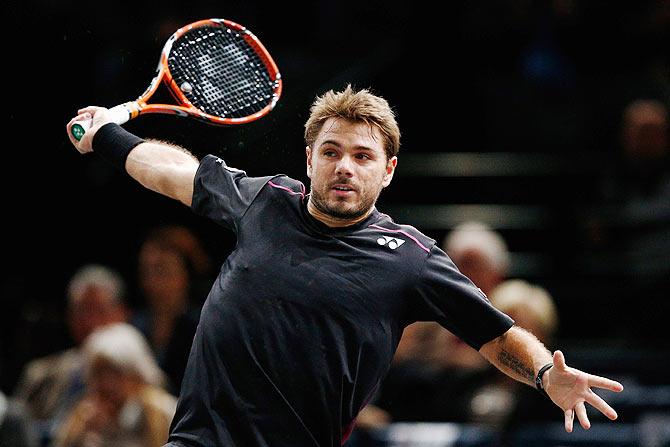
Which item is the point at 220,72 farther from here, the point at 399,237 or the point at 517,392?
the point at 517,392

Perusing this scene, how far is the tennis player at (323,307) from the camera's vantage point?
460cm

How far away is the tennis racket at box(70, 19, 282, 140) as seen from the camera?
5609mm

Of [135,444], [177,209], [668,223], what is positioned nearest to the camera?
[135,444]

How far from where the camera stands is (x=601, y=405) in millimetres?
4586

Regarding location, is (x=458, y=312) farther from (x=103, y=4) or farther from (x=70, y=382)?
(x=103, y=4)

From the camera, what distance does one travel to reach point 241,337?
4629mm

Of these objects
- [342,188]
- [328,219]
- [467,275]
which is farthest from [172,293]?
[342,188]

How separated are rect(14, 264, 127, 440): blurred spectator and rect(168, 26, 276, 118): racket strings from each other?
306 centimetres

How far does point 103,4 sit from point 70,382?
410 cm

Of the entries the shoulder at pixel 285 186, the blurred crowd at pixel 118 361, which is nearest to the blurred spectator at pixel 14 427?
the blurred crowd at pixel 118 361

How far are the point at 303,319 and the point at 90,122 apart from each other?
129 centimetres

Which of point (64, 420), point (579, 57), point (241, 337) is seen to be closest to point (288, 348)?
point (241, 337)

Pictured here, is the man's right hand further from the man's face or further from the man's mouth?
the man's mouth

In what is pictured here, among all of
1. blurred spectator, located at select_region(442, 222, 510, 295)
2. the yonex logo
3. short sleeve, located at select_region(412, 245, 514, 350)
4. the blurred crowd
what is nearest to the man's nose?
the yonex logo
